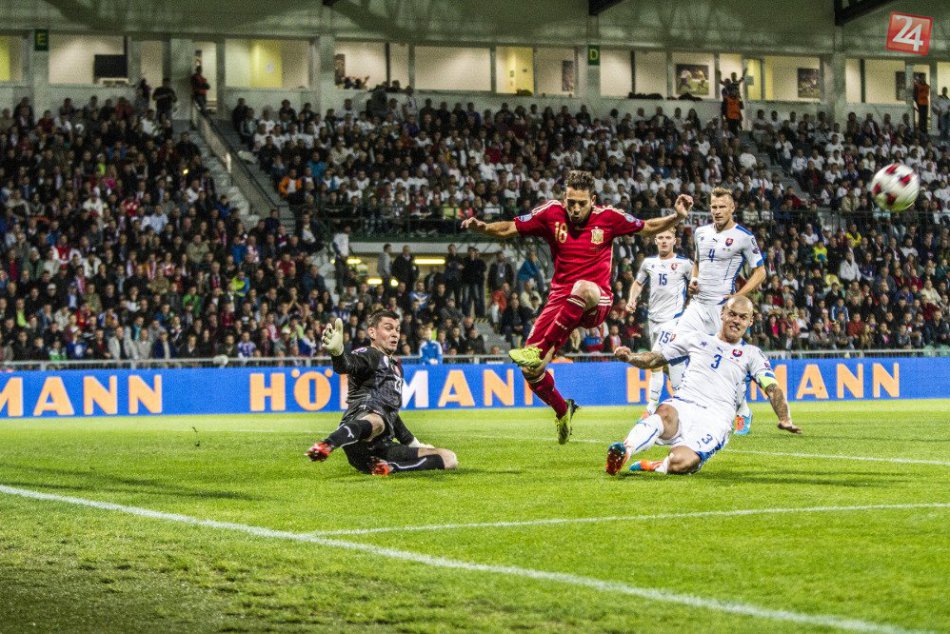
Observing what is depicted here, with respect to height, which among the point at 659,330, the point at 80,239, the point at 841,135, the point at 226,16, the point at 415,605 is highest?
the point at 226,16

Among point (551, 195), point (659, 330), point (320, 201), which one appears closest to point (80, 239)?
point (320, 201)

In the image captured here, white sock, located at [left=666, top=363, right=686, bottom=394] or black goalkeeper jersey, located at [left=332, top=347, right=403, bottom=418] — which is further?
white sock, located at [left=666, top=363, right=686, bottom=394]

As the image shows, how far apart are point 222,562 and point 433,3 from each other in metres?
35.6

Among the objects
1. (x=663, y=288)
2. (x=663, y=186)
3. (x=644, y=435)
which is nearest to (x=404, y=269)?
(x=663, y=186)

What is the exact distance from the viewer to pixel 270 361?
25.7 m

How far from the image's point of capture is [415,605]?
210 inches

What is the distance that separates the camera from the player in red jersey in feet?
39.1

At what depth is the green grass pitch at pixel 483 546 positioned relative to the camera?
16.9ft

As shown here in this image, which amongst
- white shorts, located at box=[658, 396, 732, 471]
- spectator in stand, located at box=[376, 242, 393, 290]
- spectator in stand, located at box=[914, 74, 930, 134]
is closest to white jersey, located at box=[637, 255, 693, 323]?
white shorts, located at box=[658, 396, 732, 471]

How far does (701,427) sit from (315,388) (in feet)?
53.0

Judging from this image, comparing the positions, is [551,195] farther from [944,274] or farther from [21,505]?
[21,505]

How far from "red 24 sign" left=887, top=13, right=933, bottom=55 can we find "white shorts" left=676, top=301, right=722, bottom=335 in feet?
96.8

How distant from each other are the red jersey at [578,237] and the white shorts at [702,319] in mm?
2698

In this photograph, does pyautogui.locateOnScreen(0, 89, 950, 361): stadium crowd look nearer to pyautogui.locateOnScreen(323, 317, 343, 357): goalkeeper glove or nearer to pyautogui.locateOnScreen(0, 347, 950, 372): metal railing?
pyautogui.locateOnScreen(0, 347, 950, 372): metal railing
